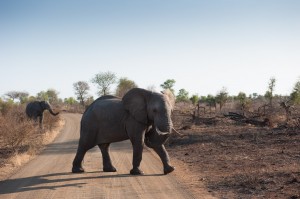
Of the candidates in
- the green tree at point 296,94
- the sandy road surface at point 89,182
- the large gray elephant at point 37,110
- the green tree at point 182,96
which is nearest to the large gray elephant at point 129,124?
the sandy road surface at point 89,182

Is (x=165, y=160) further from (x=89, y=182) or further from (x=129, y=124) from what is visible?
(x=89, y=182)

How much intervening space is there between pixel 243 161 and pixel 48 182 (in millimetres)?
7259

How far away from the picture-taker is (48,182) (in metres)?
11.6

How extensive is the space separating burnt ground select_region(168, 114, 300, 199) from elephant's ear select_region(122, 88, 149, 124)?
2.56m

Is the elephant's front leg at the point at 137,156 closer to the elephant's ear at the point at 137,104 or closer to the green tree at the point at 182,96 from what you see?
the elephant's ear at the point at 137,104

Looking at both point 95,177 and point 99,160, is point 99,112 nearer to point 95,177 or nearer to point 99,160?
point 95,177

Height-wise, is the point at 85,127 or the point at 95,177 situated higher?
the point at 85,127

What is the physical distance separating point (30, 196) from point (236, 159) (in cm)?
846

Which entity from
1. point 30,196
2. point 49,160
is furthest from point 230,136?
point 30,196

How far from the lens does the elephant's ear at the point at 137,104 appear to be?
1293cm

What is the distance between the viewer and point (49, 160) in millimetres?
16438

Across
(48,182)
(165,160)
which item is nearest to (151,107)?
(165,160)

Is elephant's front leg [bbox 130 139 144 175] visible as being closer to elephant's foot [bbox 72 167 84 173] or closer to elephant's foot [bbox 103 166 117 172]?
elephant's foot [bbox 103 166 117 172]

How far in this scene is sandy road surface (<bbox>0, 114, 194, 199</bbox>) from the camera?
1002 cm
